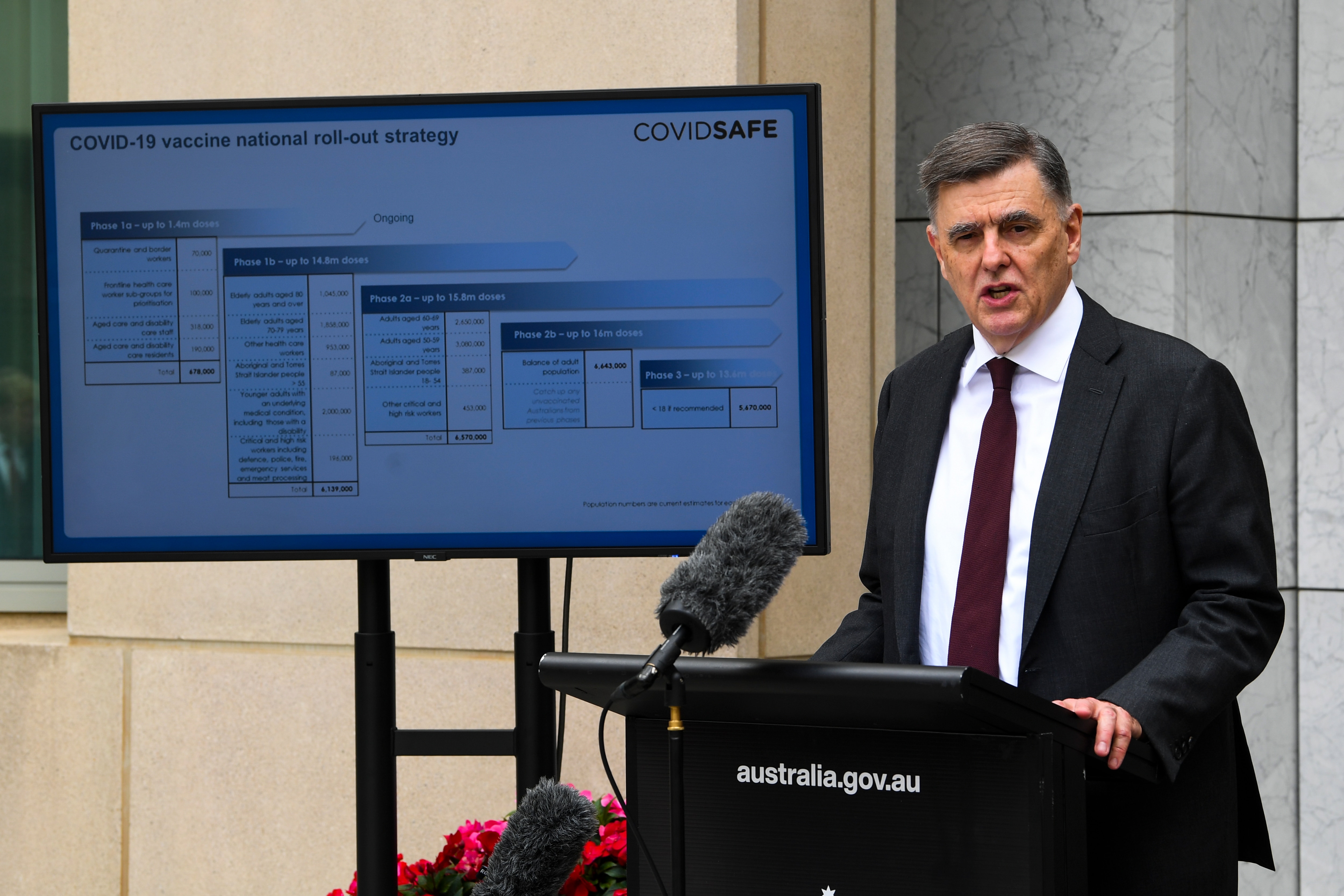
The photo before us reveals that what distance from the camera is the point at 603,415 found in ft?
8.09

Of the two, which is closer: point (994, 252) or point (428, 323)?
point (994, 252)

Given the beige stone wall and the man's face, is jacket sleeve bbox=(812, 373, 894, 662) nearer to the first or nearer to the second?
the man's face

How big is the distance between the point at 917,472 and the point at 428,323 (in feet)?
2.95

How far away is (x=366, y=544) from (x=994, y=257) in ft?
3.92

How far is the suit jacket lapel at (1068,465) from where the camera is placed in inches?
84.7

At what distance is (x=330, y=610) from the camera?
378 centimetres

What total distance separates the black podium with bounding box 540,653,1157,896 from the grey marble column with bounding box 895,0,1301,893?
2745 millimetres

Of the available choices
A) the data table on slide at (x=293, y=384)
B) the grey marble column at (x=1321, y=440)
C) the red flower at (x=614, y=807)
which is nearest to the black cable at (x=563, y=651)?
the red flower at (x=614, y=807)

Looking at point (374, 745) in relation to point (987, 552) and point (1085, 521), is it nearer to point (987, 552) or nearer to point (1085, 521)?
point (987, 552)

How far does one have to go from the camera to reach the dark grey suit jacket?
6.76 ft

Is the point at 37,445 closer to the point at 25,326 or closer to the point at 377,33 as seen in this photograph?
the point at 25,326

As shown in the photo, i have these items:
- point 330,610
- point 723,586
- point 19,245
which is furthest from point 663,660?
point 19,245

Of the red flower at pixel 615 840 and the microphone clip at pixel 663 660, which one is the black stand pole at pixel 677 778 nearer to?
the microphone clip at pixel 663 660

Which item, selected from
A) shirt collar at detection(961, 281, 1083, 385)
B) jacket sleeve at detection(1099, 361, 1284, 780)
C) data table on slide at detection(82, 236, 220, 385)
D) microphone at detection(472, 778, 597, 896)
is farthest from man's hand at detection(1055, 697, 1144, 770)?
data table on slide at detection(82, 236, 220, 385)
